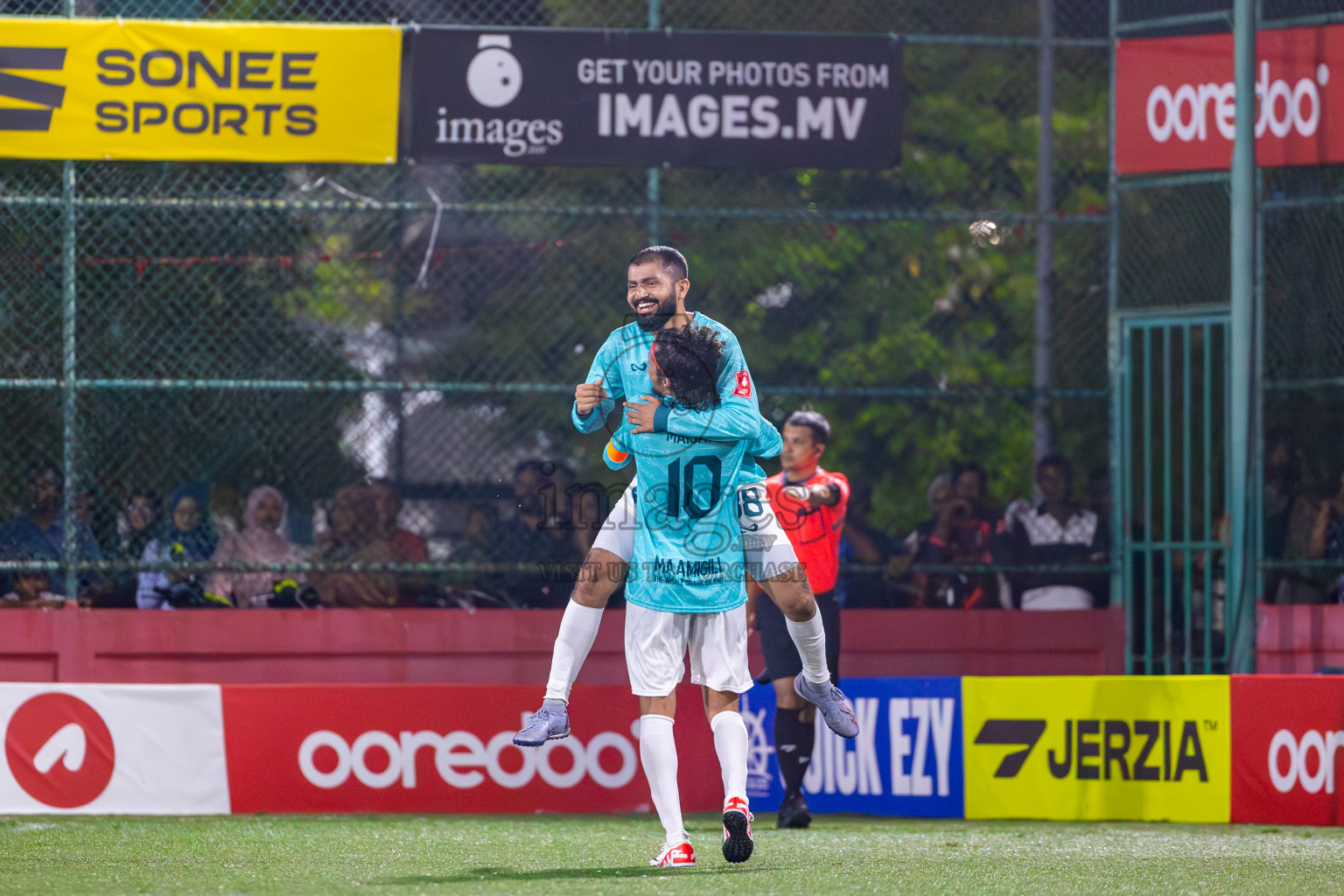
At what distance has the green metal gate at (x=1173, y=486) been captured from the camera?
10297 millimetres

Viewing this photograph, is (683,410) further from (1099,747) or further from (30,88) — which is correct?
(30,88)

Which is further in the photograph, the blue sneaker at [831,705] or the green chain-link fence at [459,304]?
the green chain-link fence at [459,304]

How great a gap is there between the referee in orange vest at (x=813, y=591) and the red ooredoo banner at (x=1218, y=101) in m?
3.91

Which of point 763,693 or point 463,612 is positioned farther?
point 463,612

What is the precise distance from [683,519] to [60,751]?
4239 mm

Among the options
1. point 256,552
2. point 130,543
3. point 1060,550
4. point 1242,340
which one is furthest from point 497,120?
point 1242,340

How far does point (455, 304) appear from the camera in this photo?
1082 centimetres

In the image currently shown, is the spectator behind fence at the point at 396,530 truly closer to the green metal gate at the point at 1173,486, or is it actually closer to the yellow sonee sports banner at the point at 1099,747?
the yellow sonee sports banner at the point at 1099,747

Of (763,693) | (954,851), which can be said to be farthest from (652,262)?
(763,693)

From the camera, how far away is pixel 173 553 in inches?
386

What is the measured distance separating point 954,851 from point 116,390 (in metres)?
5.88

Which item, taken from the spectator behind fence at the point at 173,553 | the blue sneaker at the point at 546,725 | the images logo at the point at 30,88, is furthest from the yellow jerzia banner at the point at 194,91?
the blue sneaker at the point at 546,725

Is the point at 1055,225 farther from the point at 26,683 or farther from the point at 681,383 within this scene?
the point at 26,683

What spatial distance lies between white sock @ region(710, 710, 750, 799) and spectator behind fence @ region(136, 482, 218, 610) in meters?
4.87
